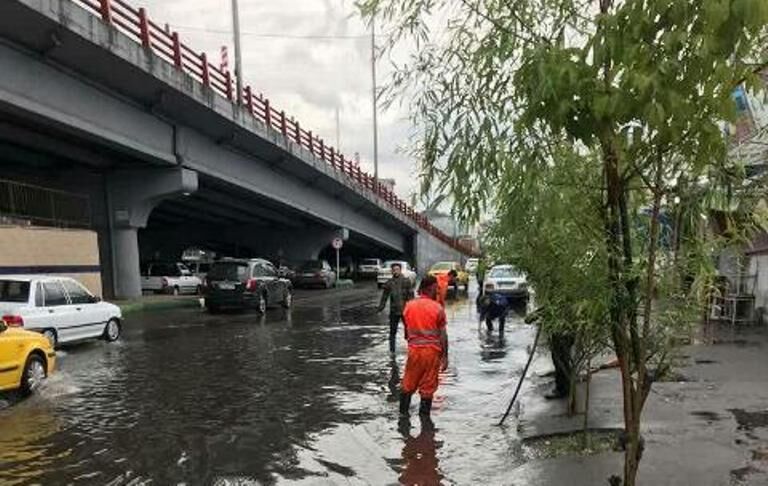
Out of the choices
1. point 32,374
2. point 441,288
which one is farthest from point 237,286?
point 32,374

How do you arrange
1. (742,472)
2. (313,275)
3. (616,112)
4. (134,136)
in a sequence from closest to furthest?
(616,112), (742,472), (134,136), (313,275)

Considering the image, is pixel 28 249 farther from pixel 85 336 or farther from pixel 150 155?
pixel 85 336

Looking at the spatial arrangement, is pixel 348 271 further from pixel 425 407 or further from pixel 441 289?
pixel 425 407

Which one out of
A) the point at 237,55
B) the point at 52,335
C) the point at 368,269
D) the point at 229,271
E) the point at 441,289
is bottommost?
the point at 52,335

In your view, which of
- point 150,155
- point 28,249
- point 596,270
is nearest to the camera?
point 596,270

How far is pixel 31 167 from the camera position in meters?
32.3

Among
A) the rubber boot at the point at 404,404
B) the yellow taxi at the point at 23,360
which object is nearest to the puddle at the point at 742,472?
the rubber boot at the point at 404,404

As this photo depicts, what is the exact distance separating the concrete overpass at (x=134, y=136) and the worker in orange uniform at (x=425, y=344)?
1.31 metres

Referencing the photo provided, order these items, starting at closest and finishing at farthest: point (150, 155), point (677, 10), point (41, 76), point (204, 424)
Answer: point (677, 10) → point (204, 424) → point (41, 76) → point (150, 155)

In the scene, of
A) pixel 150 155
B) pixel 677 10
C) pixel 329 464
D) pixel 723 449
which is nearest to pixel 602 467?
pixel 723 449

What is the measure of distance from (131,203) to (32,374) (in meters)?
21.1

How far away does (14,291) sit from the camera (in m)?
16.7

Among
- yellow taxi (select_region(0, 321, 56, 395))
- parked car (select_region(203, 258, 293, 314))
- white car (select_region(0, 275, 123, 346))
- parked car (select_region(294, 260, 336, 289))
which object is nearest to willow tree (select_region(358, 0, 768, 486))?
yellow taxi (select_region(0, 321, 56, 395))

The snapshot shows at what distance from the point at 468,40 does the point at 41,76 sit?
2014 cm
